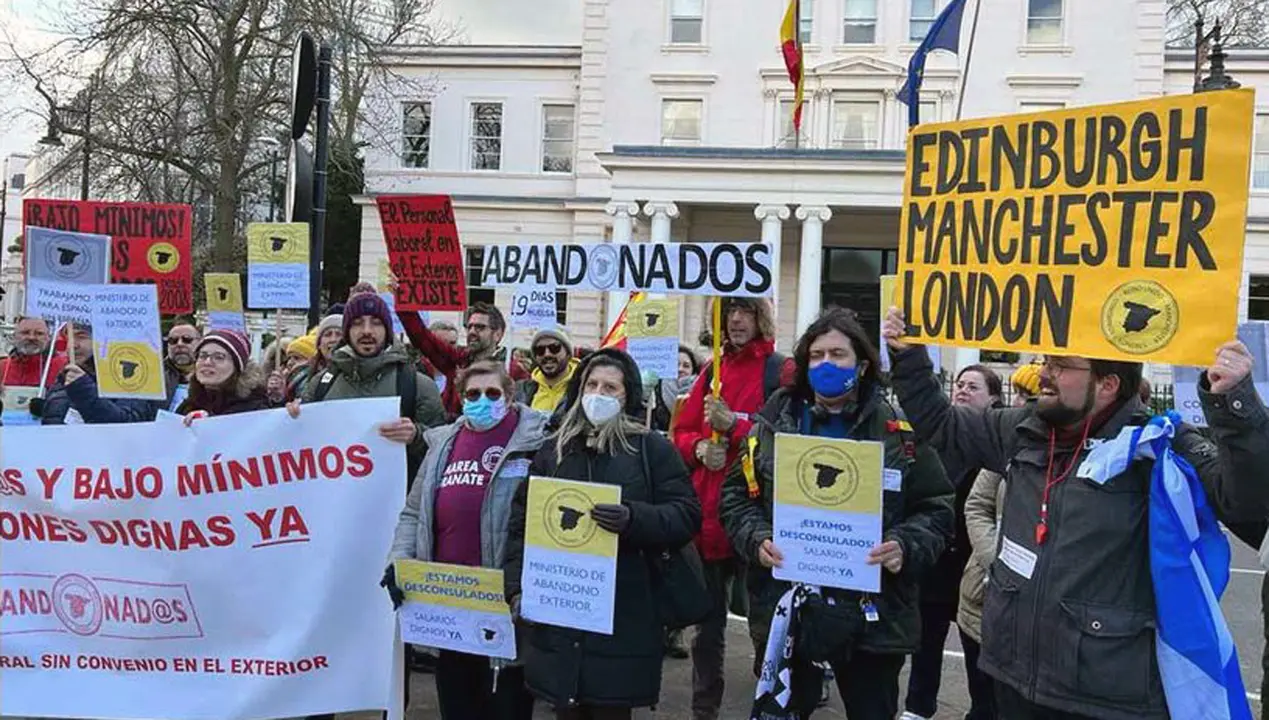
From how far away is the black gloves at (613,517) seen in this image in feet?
12.2

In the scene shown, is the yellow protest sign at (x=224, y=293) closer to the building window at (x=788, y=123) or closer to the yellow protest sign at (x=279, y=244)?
the yellow protest sign at (x=279, y=244)

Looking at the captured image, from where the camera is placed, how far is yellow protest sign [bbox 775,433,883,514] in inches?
146

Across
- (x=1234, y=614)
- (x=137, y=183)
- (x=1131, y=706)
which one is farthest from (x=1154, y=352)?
(x=137, y=183)

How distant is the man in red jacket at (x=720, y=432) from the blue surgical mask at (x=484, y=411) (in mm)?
1317

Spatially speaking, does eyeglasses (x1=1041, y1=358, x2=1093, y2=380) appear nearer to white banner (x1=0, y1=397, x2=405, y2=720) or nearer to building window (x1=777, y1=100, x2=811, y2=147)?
white banner (x1=0, y1=397, x2=405, y2=720)

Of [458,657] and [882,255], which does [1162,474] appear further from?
[882,255]

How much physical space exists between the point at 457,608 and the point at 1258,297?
31.5m

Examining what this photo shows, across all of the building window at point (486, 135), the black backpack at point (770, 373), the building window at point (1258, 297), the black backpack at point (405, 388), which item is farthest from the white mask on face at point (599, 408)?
the building window at point (1258, 297)

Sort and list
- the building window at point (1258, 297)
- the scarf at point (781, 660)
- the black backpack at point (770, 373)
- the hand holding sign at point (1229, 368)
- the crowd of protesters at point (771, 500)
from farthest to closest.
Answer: the building window at point (1258, 297) → the black backpack at point (770, 373) → the scarf at point (781, 660) → the crowd of protesters at point (771, 500) → the hand holding sign at point (1229, 368)

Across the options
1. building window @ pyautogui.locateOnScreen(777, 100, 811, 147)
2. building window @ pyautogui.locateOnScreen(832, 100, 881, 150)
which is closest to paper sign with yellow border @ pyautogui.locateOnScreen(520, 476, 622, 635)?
building window @ pyautogui.locateOnScreen(777, 100, 811, 147)

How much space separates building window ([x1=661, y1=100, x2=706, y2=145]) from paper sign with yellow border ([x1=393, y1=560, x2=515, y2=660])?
28227mm

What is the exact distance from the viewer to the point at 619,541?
3.84 m

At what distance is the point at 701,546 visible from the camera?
529cm

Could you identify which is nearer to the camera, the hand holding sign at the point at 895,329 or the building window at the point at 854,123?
the hand holding sign at the point at 895,329
